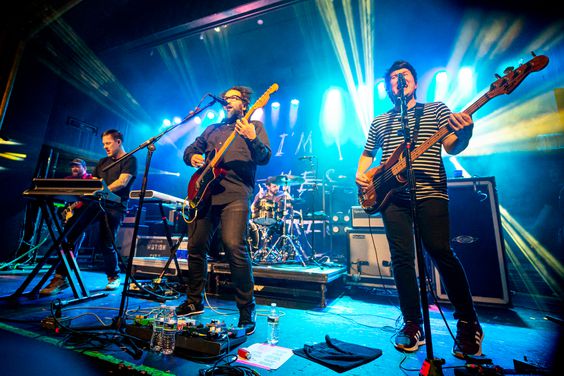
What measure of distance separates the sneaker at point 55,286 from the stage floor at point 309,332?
0.38 ft

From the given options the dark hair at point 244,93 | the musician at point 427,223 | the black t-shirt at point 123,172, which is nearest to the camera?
the musician at point 427,223

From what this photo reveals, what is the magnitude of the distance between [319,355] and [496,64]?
8215 mm

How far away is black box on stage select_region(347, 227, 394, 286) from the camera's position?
4.41m

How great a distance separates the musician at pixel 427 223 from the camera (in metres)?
2.00

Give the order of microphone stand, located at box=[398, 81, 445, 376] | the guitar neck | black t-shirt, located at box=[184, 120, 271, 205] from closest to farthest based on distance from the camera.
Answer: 1. microphone stand, located at box=[398, 81, 445, 376]
2. the guitar neck
3. black t-shirt, located at box=[184, 120, 271, 205]

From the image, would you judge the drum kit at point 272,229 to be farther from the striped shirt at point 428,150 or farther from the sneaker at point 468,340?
the sneaker at point 468,340

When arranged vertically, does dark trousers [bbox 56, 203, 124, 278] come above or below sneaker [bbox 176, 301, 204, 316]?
above

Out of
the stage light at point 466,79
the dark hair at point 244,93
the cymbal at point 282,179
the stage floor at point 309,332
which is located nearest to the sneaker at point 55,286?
the stage floor at point 309,332

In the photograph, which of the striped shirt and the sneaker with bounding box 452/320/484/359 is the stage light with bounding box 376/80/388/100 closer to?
the striped shirt

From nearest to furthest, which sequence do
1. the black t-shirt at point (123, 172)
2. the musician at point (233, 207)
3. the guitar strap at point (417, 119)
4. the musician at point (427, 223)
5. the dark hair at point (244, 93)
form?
the musician at point (427, 223), the guitar strap at point (417, 119), the musician at point (233, 207), the dark hair at point (244, 93), the black t-shirt at point (123, 172)

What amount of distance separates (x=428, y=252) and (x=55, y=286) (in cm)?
445

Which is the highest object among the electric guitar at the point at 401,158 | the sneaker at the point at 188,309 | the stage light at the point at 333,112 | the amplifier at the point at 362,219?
the stage light at the point at 333,112

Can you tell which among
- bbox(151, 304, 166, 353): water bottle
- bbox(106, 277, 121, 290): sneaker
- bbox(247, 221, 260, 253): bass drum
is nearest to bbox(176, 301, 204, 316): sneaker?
bbox(151, 304, 166, 353): water bottle

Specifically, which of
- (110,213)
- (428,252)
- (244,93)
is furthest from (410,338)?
(110,213)
